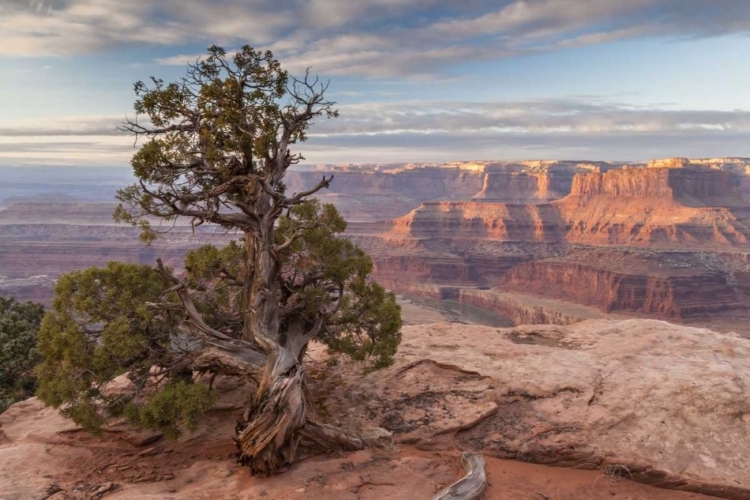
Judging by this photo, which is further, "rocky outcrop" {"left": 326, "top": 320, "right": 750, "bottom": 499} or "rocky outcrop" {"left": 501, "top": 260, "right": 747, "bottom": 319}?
"rocky outcrop" {"left": 501, "top": 260, "right": 747, "bottom": 319}

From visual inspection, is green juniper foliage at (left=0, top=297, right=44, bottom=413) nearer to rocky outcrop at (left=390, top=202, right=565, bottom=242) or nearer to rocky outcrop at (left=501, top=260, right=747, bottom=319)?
rocky outcrop at (left=501, top=260, right=747, bottom=319)

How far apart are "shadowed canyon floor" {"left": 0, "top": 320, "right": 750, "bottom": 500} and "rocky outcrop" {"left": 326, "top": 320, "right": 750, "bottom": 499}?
0.12 ft

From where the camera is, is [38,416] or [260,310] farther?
[38,416]

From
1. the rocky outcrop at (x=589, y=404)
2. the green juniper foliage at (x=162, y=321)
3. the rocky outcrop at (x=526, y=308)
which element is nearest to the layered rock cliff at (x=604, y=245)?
the rocky outcrop at (x=526, y=308)

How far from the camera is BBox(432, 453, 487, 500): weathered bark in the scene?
8.90 metres

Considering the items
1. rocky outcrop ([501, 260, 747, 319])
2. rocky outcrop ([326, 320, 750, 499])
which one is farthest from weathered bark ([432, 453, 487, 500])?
rocky outcrop ([501, 260, 747, 319])

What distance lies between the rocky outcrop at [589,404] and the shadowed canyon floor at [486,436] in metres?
0.04

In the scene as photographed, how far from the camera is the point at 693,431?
36.4 ft

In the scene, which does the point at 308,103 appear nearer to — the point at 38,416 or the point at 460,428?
the point at 460,428

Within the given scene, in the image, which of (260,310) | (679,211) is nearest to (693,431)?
(260,310)

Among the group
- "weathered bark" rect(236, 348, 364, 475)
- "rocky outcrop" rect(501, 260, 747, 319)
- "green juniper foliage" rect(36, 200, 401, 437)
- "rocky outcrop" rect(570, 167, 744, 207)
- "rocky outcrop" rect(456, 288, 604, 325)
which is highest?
"rocky outcrop" rect(570, 167, 744, 207)

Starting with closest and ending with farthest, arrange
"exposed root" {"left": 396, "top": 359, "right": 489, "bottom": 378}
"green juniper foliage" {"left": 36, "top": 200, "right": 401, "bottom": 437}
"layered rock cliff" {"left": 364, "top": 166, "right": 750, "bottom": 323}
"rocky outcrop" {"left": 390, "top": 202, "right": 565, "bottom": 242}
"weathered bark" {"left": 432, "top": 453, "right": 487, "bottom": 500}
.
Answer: "weathered bark" {"left": 432, "top": 453, "right": 487, "bottom": 500}
"green juniper foliage" {"left": 36, "top": 200, "right": 401, "bottom": 437}
"exposed root" {"left": 396, "top": 359, "right": 489, "bottom": 378}
"layered rock cliff" {"left": 364, "top": 166, "right": 750, "bottom": 323}
"rocky outcrop" {"left": 390, "top": 202, "right": 565, "bottom": 242}

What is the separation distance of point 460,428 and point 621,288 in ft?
381

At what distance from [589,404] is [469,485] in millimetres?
5059
